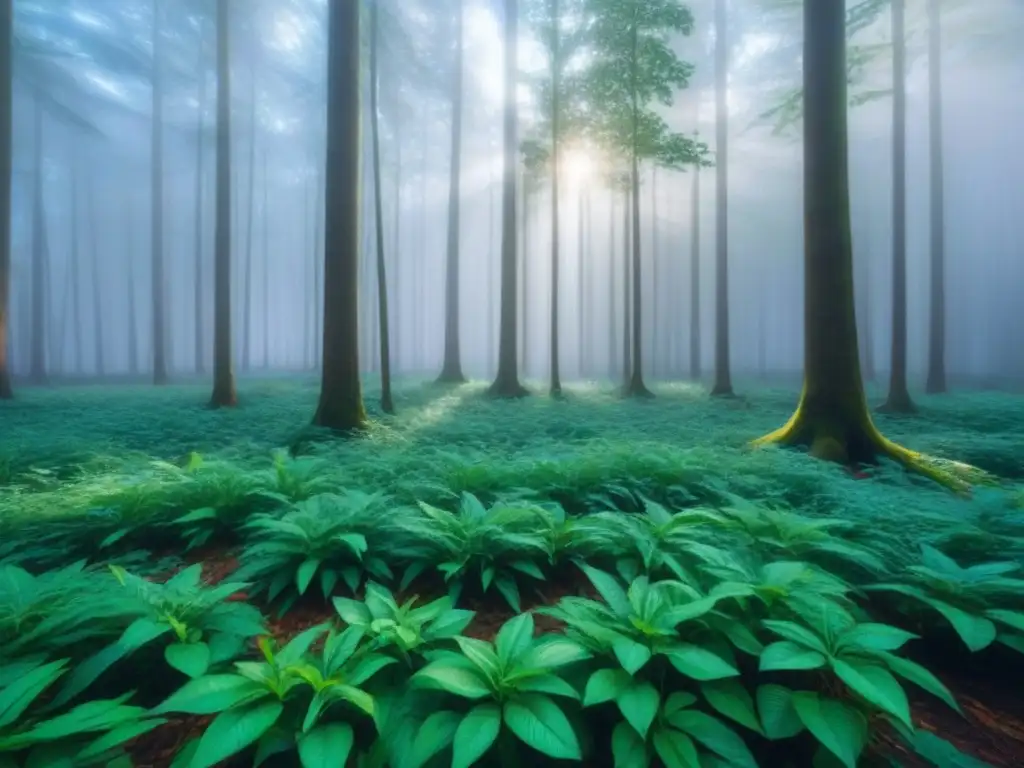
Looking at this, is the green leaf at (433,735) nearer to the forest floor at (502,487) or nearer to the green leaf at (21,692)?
the forest floor at (502,487)

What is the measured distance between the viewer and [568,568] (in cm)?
381

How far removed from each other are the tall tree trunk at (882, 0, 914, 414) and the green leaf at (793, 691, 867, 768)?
15.4 m

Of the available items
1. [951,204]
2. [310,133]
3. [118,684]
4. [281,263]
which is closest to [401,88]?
[310,133]

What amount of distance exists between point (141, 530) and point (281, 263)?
62.4m

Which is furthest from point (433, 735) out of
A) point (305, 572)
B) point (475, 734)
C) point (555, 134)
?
point (555, 134)

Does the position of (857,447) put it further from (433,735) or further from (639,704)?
(433,735)

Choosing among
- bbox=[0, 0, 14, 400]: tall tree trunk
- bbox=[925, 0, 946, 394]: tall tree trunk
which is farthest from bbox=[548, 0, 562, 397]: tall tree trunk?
bbox=[0, 0, 14, 400]: tall tree trunk

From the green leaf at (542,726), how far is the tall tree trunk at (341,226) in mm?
7797

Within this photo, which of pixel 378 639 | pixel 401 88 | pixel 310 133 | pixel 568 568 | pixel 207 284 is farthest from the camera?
pixel 207 284

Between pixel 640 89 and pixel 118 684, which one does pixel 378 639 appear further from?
pixel 640 89

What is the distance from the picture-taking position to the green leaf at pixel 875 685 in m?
1.94

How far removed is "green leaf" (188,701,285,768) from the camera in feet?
6.04

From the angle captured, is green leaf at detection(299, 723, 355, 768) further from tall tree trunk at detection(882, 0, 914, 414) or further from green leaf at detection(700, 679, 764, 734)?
tall tree trunk at detection(882, 0, 914, 414)

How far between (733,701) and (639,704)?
449 millimetres
